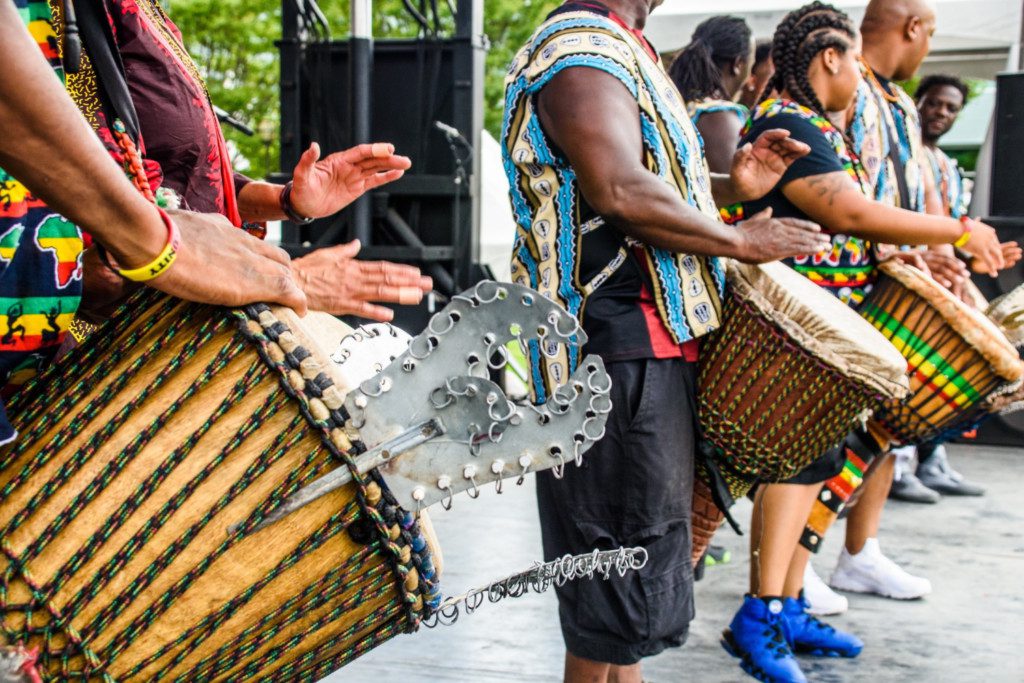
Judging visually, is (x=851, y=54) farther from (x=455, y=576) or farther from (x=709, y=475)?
(x=455, y=576)

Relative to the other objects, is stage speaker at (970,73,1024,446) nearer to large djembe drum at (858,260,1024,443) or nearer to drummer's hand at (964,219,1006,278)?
drummer's hand at (964,219,1006,278)

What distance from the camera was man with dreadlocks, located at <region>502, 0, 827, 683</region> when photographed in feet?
6.88

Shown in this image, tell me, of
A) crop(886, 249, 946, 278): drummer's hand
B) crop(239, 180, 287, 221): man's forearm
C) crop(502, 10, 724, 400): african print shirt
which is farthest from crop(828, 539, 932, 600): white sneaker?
crop(239, 180, 287, 221): man's forearm

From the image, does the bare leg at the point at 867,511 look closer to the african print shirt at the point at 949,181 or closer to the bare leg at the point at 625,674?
the african print shirt at the point at 949,181

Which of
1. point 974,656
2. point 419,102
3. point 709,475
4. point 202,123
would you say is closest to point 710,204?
point 709,475

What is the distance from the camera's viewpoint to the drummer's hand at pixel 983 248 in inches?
127

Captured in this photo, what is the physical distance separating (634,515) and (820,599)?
193 centimetres

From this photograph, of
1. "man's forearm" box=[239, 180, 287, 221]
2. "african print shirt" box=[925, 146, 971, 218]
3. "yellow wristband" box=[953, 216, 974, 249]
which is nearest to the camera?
"man's forearm" box=[239, 180, 287, 221]

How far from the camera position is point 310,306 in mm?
1216

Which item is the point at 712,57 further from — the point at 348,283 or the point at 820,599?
the point at 348,283

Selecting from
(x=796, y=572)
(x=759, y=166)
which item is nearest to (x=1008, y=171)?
(x=796, y=572)

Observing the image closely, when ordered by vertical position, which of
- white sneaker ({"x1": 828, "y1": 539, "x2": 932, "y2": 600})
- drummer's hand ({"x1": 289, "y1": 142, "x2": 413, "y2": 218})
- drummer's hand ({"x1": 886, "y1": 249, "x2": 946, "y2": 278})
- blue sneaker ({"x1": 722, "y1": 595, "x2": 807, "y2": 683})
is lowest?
white sneaker ({"x1": 828, "y1": 539, "x2": 932, "y2": 600})

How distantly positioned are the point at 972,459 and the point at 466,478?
6.22 meters

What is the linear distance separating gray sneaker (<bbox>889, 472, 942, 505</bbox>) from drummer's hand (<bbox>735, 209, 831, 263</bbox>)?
147 inches
